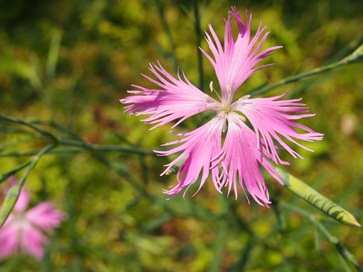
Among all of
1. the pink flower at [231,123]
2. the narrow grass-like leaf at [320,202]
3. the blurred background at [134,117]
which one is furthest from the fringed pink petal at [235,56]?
the blurred background at [134,117]

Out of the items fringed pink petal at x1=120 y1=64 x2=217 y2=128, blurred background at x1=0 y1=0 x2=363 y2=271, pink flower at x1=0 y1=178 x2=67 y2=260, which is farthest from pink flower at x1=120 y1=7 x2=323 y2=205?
pink flower at x1=0 y1=178 x2=67 y2=260

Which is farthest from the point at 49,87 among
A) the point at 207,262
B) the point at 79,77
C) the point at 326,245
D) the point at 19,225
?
the point at 326,245

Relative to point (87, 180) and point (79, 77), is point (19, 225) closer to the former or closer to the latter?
point (87, 180)

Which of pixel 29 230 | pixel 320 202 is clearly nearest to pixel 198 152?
pixel 320 202

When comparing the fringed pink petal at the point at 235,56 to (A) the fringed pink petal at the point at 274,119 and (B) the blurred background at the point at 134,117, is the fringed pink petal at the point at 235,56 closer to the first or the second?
(A) the fringed pink petal at the point at 274,119

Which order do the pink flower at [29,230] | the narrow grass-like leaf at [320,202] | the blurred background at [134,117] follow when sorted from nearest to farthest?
the narrow grass-like leaf at [320,202] → the pink flower at [29,230] → the blurred background at [134,117]
